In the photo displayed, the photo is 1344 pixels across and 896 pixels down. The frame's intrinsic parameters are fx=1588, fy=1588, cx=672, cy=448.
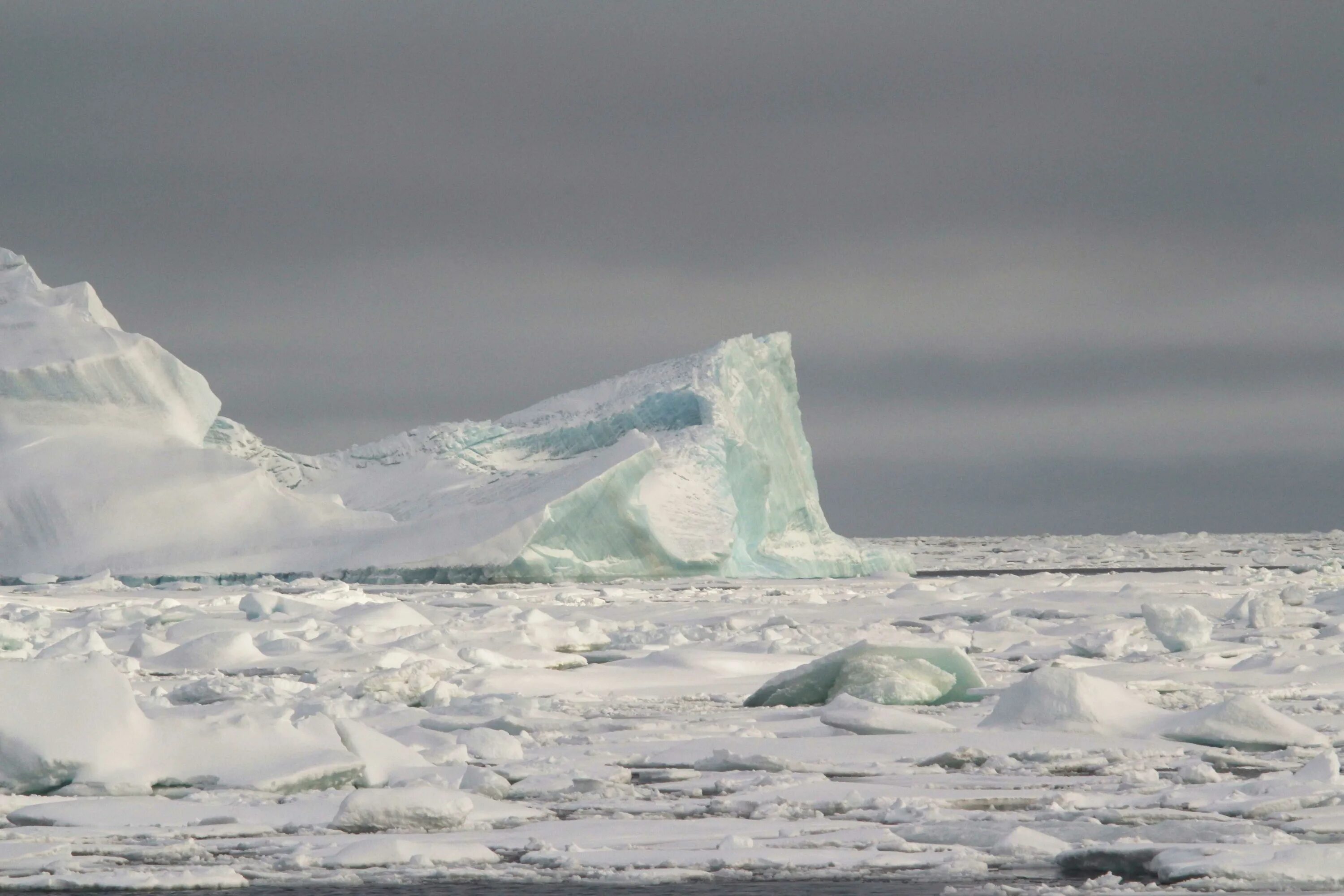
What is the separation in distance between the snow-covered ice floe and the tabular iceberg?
33.6 feet

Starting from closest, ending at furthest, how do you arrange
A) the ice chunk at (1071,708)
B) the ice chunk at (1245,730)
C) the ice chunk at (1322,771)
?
1. the ice chunk at (1322,771)
2. the ice chunk at (1245,730)
3. the ice chunk at (1071,708)

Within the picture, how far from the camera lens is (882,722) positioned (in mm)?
7336

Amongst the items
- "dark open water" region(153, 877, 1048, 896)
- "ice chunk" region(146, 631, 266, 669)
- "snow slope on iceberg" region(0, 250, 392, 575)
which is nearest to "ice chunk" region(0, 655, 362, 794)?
"dark open water" region(153, 877, 1048, 896)

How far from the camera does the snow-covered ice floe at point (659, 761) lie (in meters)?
4.53

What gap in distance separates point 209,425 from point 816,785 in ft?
68.5

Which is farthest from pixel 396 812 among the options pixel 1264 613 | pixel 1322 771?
pixel 1264 613

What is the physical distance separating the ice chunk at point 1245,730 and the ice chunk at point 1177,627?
→ 439cm

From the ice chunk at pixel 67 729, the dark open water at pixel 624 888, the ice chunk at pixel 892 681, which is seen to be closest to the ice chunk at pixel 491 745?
the ice chunk at pixel 67 729


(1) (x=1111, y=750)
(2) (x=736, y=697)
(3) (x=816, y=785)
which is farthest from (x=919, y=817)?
(2) (x=736, y=697)

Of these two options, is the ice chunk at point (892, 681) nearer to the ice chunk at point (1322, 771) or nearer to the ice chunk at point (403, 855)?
the ice chunk at point (1322, 771)

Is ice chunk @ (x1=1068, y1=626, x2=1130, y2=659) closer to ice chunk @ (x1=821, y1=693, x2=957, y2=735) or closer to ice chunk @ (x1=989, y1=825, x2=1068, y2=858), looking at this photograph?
ice chunk @ (x1=821, y1=693, x2=957, y2=735)

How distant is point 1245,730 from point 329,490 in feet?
68.8

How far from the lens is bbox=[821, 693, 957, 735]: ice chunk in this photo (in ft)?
23.9

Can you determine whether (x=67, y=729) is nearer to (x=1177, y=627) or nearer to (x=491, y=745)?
(x=491, y=745)
